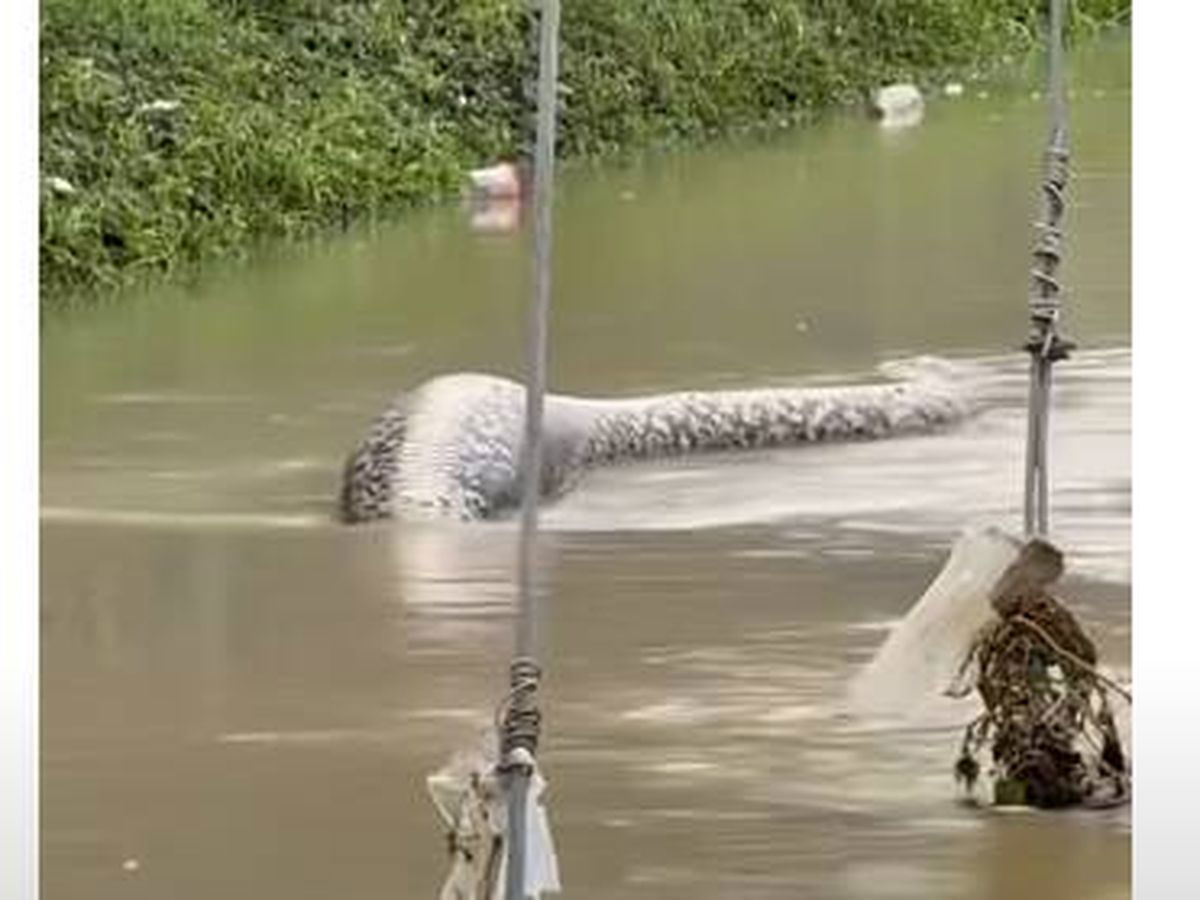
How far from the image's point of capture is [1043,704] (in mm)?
3979

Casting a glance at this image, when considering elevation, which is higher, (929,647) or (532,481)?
(532,481)

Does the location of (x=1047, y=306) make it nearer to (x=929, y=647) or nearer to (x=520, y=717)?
(x=929, y=647)

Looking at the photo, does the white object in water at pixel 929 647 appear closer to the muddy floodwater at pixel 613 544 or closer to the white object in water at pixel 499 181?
the muddy floodwater at pixel 613 544

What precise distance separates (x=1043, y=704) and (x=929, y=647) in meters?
0.12

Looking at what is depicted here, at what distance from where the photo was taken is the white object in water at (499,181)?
4.11 m

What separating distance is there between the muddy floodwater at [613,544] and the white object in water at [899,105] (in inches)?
0.7

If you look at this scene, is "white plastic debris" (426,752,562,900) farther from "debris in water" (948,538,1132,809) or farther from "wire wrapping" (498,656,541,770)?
"debris in water" (948,538,1132,809)

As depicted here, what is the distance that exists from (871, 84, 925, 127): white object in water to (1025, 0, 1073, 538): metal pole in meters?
0.18

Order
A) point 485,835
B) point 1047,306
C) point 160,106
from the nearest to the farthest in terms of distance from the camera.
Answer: point 485,835
point 1047,306
point 160,106

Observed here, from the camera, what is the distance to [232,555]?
4.11 meters

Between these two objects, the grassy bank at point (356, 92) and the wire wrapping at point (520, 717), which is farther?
the grassy bank at point (356, 92)

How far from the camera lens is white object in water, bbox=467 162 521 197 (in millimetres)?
4105

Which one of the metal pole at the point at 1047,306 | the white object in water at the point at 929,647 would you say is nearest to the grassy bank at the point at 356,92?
the metal pole at the point at 1047,306

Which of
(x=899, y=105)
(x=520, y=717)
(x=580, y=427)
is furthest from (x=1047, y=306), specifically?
(x=520, y=717)
